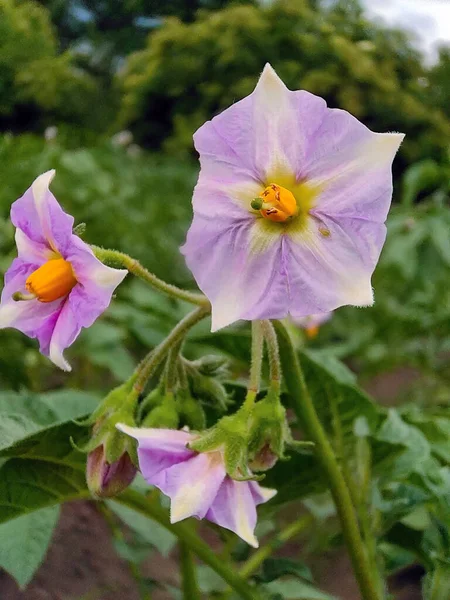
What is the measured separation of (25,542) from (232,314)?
10.5 inches

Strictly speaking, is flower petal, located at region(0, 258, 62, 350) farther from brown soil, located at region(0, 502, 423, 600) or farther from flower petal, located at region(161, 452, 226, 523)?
brown soil, located at region(0, 502, 423, 600)

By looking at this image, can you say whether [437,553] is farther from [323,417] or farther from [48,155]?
[48,155]

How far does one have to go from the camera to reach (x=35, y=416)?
611mm

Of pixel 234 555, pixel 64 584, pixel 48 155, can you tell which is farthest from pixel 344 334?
pixel 234 555

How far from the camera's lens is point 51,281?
1.35 ft

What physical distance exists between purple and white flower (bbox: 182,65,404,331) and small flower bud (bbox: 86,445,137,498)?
13 cm

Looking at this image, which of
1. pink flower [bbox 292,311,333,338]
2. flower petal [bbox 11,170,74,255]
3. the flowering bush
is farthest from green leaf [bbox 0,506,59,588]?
pink flower [bbox 292,311,333,338]

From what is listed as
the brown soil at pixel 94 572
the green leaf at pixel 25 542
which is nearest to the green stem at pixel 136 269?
the green leaf at pixel 25 542

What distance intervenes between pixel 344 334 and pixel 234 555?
144cm

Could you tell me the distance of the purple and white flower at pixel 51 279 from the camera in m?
0.39

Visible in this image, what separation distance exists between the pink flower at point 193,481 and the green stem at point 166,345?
46 millimetres

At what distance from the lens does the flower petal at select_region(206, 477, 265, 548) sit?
1.38 ft

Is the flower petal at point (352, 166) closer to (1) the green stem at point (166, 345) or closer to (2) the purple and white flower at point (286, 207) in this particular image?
(2) the purple and white flower at point (286, 207)

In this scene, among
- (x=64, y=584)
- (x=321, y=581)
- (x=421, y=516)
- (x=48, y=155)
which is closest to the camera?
(x=421, y=516)
